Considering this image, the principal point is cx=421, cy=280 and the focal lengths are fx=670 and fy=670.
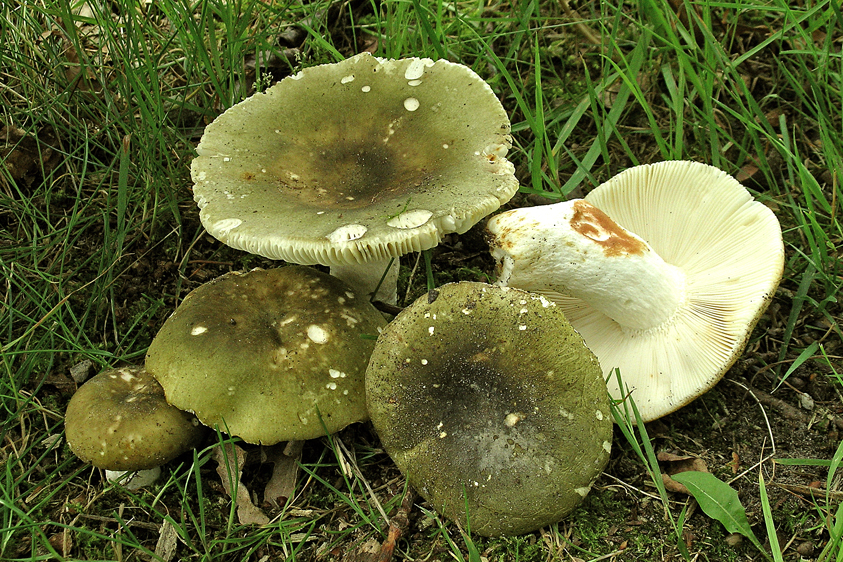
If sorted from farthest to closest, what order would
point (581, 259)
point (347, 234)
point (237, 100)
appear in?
point (237, 100) < point (581, 259) < point (347, 234)

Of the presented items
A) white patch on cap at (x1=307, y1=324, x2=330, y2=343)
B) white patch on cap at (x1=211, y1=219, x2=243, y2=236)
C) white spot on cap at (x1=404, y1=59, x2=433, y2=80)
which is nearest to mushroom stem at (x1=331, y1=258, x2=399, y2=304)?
white patch on cap at (x1=307, y1=324, x2=330, y2=343)

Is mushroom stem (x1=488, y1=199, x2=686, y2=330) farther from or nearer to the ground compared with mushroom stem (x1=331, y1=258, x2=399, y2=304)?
farther from the ground

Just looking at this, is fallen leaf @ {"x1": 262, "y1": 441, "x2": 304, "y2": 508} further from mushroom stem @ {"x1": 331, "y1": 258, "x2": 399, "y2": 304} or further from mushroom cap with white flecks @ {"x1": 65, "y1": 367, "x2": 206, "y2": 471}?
mushroom stem @ {"x1": 331, "y1": 258, "x2": 399, "y2": 304}

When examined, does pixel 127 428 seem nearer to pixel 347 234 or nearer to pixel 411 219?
pixel 347 234

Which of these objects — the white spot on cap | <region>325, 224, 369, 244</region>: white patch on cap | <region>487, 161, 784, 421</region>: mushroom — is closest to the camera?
<region>325, 224, 369, 244</region>: white patch on cap

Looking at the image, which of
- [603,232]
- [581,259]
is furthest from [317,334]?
[603,232]

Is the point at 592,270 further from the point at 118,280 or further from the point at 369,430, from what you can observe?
the point at 118,280

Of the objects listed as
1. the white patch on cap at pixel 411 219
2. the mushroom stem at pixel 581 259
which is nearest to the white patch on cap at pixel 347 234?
the white patch on cap at pixel 411 219
